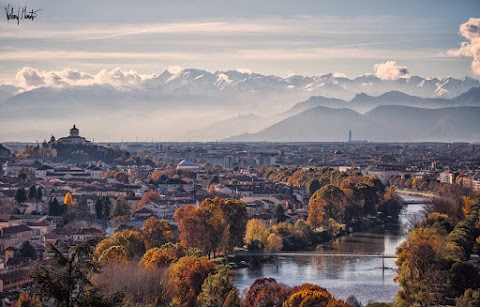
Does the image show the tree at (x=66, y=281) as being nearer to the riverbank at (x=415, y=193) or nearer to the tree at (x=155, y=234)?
the tree at (x=155, y=234)

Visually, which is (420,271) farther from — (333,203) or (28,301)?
(333,203)

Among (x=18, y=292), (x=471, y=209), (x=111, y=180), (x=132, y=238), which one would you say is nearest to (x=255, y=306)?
(x=18, y=292)

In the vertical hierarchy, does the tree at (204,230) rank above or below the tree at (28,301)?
above

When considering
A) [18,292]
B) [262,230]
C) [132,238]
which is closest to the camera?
[18,292]

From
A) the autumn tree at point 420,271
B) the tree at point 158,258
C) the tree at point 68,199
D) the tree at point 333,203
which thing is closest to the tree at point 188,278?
the tree at point 158,258

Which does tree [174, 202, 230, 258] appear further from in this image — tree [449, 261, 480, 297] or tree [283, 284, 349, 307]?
tree [283, 284, 349, 307]

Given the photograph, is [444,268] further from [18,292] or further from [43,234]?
[43,234]

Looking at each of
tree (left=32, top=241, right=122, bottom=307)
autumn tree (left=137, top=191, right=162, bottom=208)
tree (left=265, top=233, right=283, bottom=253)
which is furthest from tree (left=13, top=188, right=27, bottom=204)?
tree (left=32, top=241, right=122, bottom=307)
